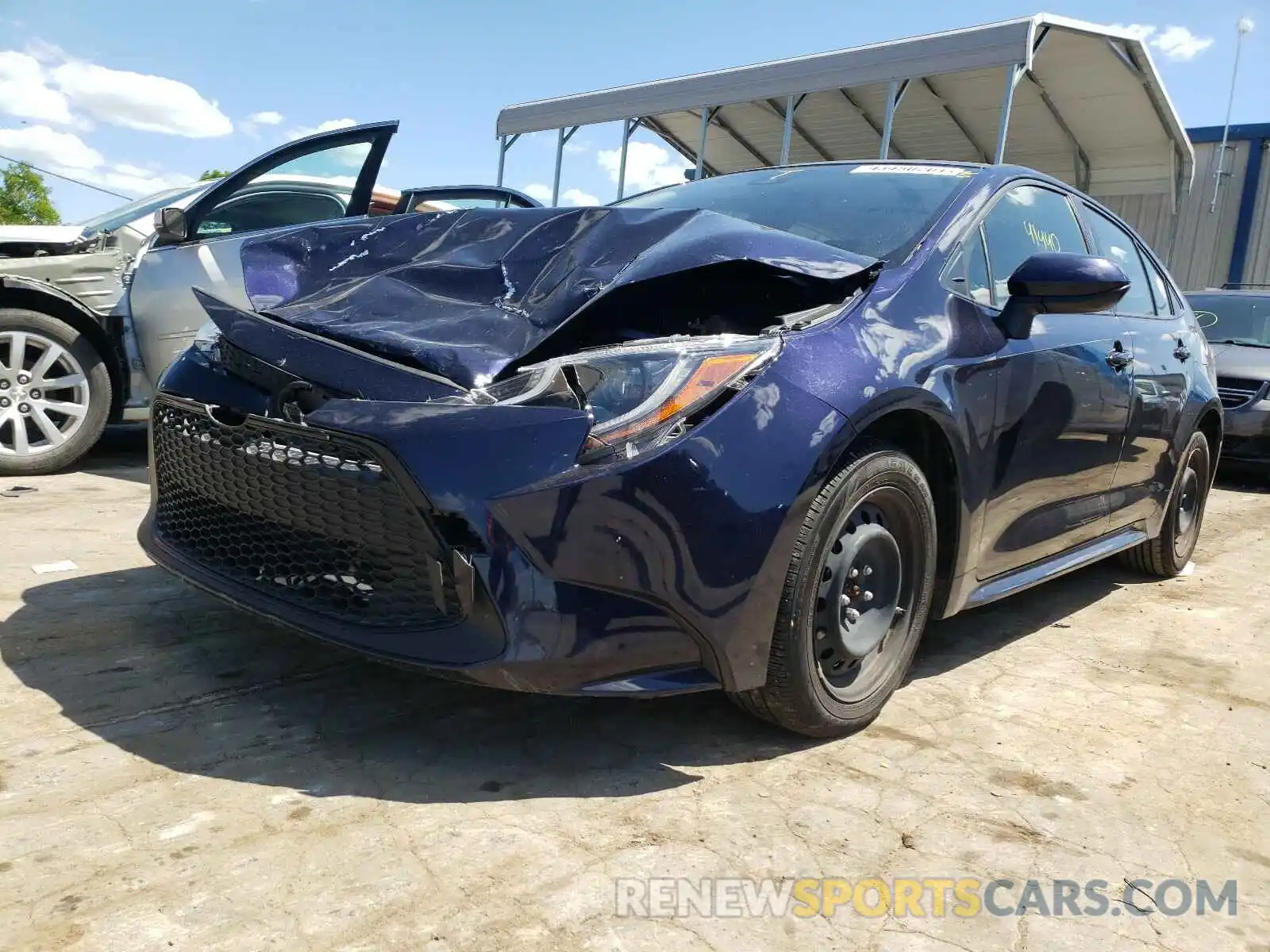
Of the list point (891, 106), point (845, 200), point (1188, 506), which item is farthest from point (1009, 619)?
point (891, 106)

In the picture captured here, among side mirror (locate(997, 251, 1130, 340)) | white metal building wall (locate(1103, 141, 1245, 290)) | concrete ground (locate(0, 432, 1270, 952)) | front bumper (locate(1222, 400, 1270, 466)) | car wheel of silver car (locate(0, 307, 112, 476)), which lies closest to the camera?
concrete ground (locate(0, 432, 1270, 952))

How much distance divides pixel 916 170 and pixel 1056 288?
62 centimetres

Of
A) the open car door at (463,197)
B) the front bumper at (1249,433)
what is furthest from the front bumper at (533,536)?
the front bumper at (1249,433)

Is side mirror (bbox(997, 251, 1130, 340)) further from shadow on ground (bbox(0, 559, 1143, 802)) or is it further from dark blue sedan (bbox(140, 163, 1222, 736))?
shadow on ground (bbox(0, 559, 1143, 802))

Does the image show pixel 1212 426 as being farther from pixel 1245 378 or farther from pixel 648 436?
pixel 648 436

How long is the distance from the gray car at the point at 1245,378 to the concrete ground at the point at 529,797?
188 inches

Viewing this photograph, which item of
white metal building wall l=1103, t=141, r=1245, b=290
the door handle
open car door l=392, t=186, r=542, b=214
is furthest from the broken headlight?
white metal building wall l=1103, t=141, r=1245, b=290

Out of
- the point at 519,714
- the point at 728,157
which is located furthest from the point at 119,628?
the point at 728,157

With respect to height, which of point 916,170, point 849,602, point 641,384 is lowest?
point 849,602

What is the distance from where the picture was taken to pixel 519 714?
8.00ft

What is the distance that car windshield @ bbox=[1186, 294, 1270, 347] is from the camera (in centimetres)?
787

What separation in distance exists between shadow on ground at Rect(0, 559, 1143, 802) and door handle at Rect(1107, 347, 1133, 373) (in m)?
1.27

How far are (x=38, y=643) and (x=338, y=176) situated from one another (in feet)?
10.5

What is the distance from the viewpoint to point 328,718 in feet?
7.69
